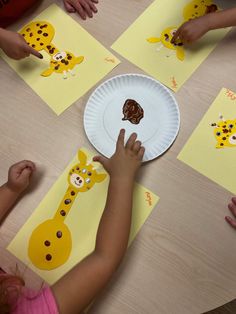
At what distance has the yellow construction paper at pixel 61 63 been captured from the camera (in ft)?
2.66

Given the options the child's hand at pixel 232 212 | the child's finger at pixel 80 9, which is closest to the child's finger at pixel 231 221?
the child's hand at pixel 232 212

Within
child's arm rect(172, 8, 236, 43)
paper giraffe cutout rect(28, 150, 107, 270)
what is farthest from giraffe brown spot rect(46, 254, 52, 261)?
child's arm rect(172, 8, 236, 43)

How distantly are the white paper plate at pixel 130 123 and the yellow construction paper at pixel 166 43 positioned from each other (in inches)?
1.5

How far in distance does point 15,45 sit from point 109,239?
1.60 ft

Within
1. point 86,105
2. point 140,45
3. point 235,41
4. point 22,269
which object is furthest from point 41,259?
point 235,41

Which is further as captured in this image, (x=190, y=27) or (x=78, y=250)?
(x=190, y=27)

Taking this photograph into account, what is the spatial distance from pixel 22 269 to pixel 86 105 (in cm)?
36

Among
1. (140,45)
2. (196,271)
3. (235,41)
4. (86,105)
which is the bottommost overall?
(196,271)

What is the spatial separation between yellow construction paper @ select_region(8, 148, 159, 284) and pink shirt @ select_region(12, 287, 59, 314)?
0.03m

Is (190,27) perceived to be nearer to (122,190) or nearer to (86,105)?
(86,105)

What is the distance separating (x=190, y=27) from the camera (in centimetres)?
80

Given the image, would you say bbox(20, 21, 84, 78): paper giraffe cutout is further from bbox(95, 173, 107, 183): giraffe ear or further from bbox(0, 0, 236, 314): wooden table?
bbox(95, 173, 107, 183): giraffe ear

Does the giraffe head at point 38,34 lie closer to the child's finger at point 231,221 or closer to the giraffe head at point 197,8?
the giraffe head at point 197,8

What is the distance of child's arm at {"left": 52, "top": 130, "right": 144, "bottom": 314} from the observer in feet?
2.11
